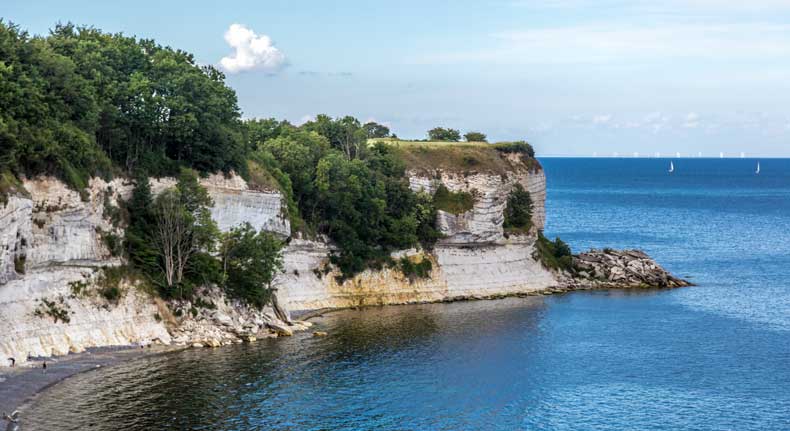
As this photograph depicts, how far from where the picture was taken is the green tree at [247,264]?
278ft

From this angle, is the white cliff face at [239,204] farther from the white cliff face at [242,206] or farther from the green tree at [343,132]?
the green tree at [343,132]

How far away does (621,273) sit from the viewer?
120 meters

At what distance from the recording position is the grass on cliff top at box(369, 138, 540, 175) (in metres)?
117

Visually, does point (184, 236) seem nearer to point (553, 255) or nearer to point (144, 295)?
point (144, 295)

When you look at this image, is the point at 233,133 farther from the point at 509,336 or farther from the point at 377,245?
the point at 509,336

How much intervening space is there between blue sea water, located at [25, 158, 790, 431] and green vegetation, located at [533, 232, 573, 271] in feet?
34.6

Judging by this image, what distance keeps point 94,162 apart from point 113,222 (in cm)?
501

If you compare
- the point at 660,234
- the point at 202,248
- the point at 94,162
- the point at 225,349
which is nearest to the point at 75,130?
the point at 94,162

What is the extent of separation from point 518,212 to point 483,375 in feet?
160

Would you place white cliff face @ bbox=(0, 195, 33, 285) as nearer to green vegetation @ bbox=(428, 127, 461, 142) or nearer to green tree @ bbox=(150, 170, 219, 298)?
green tree @ bbox=(150, 170, 219, 298)

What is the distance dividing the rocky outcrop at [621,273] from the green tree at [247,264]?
44489mm

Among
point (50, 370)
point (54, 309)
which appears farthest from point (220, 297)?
point (50, 370)

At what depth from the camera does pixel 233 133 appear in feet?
295

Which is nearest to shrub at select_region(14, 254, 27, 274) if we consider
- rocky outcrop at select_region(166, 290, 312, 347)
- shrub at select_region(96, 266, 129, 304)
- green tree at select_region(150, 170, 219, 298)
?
shrub at select_region(96, 266, 129, 304)
